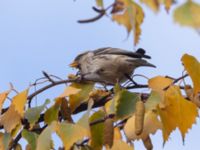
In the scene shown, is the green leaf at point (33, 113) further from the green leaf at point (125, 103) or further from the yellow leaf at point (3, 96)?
the green leaf at point (125, 103)

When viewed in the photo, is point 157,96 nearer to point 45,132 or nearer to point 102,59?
point 45,132

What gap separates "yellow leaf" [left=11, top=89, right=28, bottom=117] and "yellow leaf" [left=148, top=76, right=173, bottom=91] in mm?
438

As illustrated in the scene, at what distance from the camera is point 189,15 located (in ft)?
4.12

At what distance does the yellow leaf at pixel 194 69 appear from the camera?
5.82ft

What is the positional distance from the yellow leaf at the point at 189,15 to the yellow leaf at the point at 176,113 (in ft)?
1.64

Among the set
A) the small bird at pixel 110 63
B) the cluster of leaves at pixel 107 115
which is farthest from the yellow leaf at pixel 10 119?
the small bird at pixel 110 63

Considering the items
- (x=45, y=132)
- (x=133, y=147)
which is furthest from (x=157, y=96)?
(x=45, y=132)

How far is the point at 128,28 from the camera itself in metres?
1.80

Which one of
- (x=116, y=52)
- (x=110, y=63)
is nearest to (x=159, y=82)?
(x=110, y=63)

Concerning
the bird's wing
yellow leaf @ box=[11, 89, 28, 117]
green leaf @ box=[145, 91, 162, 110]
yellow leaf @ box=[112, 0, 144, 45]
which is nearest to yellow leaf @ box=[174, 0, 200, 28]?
yellow leaf @ box=[112, 0, 144, 45]

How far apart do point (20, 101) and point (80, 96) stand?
21 cm

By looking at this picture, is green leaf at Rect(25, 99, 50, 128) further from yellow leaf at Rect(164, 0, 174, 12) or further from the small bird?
the small bird

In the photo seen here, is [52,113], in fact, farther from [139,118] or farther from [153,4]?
[153,4]

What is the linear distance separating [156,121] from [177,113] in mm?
70
